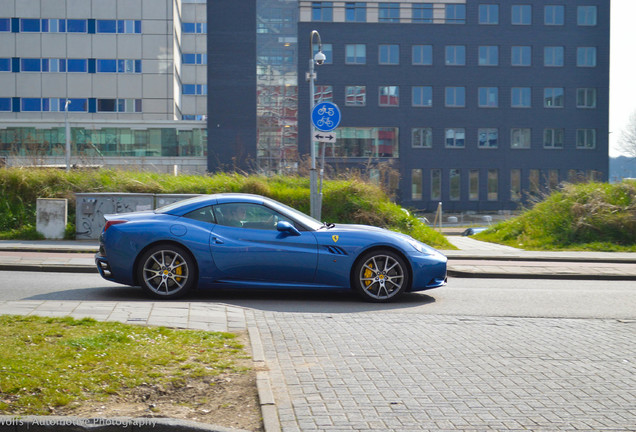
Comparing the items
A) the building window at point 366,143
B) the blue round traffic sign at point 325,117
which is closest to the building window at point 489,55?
the building window at point 366,143

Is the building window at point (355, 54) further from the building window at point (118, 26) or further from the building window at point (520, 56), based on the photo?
the building window at point (118, 26)

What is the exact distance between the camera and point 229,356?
19.1ft

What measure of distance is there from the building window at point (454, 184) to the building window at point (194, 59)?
3230 cm

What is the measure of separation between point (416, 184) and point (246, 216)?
185 feet

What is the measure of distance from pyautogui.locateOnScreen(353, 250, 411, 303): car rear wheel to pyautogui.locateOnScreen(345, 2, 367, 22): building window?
58.2 meters

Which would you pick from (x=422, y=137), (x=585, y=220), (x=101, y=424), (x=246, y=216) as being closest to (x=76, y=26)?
(x=422, y=137)

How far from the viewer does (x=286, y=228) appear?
9.41 metres

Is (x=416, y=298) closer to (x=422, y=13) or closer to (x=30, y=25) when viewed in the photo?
(x=422, y=13)

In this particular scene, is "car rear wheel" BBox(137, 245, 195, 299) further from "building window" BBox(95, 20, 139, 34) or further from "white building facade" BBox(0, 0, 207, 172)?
"building window" BBox(95, 20, 139, 34)

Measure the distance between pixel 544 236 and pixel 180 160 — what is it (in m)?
46.4

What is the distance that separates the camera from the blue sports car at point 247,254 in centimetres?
928

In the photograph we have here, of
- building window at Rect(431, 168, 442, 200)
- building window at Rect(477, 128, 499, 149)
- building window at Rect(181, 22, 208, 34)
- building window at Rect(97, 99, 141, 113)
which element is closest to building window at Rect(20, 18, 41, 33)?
building window at Rect(97, 99, 141, 113)

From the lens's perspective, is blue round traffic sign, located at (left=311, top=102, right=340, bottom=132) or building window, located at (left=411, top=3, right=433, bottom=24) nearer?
blue round traffic sign, located at (left=311, top=102, right=340, bottom=132)

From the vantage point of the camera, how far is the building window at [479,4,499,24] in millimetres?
65250
